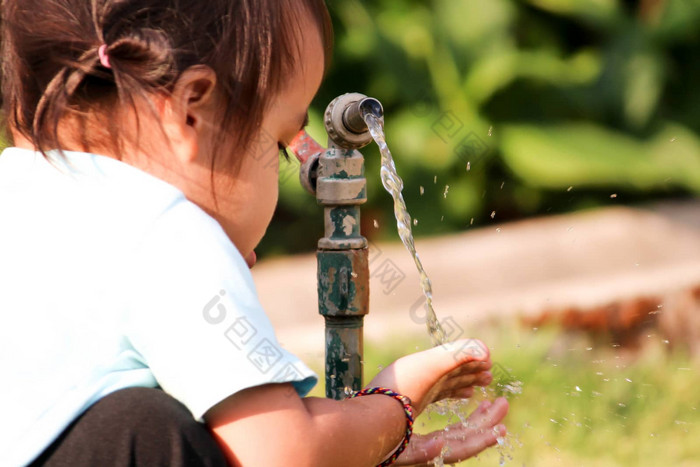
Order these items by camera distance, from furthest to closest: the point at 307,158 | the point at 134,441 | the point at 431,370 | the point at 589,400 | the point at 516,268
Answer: the point at 516,268 < the point at 589,400 < the point at 307,158 < the point at 431,370 < the point at 134,441

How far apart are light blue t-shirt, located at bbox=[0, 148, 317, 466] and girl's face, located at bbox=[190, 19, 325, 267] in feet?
0.31

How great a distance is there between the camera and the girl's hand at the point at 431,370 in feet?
4.49

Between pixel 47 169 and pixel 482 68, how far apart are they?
3.35 metres

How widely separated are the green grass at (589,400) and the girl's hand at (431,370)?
104 centimetres

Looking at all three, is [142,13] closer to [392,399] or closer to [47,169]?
[47,169]

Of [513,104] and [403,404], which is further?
[513,104]

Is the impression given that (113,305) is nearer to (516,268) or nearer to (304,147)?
(304,147)

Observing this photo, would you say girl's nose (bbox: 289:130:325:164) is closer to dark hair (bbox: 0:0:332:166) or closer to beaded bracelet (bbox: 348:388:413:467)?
dark hair (bbox: 0:0:332:166)

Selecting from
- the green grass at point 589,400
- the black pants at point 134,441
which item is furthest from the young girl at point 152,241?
the green grass at point 589,400

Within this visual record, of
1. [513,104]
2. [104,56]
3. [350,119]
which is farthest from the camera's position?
[513,104]

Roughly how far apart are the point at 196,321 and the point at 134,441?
15 centimetres

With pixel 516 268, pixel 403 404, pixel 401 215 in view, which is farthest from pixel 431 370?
pixel 516 268

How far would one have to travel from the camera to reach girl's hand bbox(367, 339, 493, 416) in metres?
1.37

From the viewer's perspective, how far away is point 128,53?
46.4 inches
